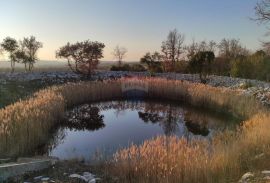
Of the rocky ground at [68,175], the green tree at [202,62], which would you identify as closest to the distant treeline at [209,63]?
the green tree at [202,62]

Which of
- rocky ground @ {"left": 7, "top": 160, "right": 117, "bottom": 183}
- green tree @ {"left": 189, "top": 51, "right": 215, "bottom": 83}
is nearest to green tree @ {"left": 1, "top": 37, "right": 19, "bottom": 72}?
green tree @ {"left": 189, "top": 51, "right": 215, "bottom": 83}

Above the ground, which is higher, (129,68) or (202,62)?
(202,62)

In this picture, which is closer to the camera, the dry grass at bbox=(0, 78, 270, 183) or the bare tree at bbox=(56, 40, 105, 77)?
the dry grass at bbox=(0, 78, 270, 183)

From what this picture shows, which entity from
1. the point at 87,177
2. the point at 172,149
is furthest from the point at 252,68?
the point at 87,177

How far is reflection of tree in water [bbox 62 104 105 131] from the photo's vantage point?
12.7 meters

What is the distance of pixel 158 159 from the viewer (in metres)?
6.66

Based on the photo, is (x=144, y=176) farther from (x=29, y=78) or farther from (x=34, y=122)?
(x=29, y=78)

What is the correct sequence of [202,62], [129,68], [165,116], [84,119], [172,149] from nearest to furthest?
[172,149]
[84,119]
[165,116]
[202,62]
[129,68]

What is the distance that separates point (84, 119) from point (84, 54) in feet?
41.7

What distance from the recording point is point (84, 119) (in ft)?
45.4

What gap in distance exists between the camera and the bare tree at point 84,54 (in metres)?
25.5

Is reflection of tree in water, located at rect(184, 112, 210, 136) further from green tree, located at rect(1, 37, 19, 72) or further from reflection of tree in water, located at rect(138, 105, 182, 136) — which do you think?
green tree, located at rect(1, 37, 19, 72)

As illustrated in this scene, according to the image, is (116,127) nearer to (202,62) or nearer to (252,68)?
(202,62)

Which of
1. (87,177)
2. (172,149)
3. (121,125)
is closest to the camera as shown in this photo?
(87,177)
